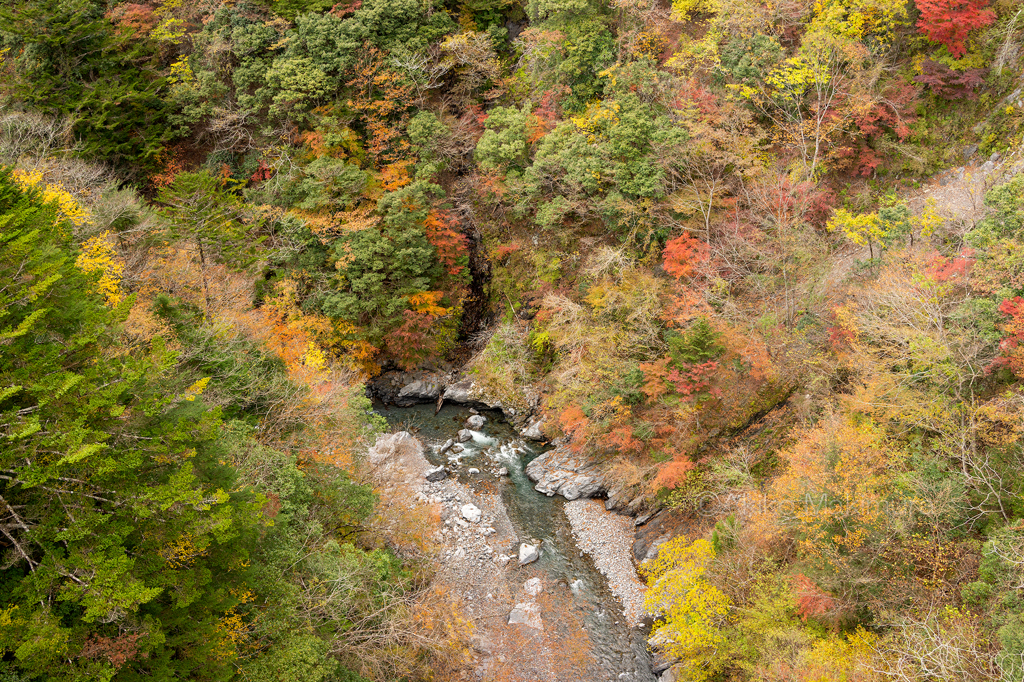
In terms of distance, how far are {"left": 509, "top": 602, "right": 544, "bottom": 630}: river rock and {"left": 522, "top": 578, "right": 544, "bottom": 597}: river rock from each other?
0.39 metres

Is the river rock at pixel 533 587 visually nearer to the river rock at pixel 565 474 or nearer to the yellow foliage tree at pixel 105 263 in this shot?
the river rock at pixel 565 474

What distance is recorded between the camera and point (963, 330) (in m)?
11.7

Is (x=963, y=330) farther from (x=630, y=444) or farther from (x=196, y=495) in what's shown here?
(x=196, y=495)

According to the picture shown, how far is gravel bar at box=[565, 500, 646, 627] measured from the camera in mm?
16859

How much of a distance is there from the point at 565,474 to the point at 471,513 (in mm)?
3931

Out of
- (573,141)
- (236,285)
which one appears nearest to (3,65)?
(236,285)

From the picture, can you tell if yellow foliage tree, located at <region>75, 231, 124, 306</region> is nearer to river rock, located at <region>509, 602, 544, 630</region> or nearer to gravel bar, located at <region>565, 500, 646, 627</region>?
river rock, located at <region>509, 602, 544, 630</region>

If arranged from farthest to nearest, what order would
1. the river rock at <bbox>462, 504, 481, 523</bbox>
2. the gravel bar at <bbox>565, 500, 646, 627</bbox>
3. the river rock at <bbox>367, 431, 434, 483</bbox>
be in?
the river rock at <bbox>367, 431, 434, 483</bbox>, the river rock at <bbox>462, 504, 481, 523</bbox>, the gravel bar at <bbox>565, 500, 646, 627</bbox>

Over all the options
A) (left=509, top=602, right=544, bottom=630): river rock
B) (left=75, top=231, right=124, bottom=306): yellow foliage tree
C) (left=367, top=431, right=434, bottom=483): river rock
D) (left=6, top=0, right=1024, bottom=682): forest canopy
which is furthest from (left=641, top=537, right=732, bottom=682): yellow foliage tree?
(left=75, top=231, right=124, bottom=306): yellow foliage tree

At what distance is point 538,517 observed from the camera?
66.3 ft

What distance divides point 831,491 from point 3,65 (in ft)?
118

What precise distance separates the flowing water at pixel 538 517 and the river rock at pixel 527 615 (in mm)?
1057

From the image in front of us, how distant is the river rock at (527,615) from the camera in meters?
16.2

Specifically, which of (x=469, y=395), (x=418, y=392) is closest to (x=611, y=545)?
(x=469, y=395)
